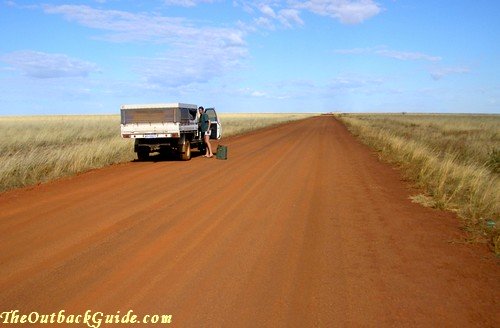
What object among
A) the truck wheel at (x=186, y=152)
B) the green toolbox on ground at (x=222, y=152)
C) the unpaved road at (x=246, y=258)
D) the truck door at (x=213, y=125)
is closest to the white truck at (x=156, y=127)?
the truck wheel at (x=186, y=152)

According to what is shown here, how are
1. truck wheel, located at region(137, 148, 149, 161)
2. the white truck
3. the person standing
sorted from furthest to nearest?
the person standing, truck wheel, located at region(137, 148, 149, 161), the white truck

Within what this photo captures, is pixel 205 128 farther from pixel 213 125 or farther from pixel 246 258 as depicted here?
pixel 246 258

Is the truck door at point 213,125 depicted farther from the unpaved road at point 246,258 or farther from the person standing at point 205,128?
the unpaved road at point 246,258

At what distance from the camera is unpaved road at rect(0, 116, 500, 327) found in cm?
394

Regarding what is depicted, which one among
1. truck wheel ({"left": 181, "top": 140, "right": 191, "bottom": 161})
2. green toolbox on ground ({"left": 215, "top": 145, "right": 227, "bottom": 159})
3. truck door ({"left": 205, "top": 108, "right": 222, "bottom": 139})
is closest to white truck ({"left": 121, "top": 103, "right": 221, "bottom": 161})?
truck wheel ({"left": 181, "top": 140, "right": 191, "bottom": 161})

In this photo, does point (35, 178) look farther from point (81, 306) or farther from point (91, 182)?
point (81, 306)

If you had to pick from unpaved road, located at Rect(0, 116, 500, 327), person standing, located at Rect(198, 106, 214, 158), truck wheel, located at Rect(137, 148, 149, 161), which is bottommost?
unpaved road, located at Rect(0, 116, 500, 327)

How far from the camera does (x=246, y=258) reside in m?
5.24

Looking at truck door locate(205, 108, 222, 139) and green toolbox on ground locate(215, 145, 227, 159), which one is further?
truck door locate(205, 108, 222, 139)

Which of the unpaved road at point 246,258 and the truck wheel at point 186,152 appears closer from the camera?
the unpaved road at point 246,258

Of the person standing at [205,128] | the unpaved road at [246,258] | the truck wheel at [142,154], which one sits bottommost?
the unpaved road at [246,258]

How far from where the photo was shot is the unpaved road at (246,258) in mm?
3943

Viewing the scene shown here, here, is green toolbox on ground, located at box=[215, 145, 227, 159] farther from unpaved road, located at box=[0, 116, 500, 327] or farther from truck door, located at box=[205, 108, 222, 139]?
unpaved road, located at box=[0, 116, 500, 327]

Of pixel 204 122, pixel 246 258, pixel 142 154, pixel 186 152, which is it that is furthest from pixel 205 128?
pixel 246 258
